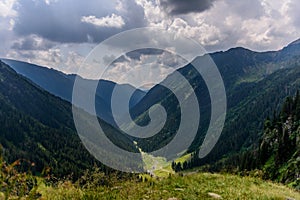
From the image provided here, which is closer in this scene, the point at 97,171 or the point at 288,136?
the point at 97,171

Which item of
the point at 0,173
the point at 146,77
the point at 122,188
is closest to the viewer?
the point at 0,173

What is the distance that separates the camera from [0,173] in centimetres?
436

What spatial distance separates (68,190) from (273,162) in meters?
79.6

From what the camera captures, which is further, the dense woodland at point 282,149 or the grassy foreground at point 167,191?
the dense woodland at point 282,149

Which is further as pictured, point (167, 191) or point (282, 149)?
point (282, 149)

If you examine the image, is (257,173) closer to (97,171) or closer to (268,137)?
(97,171)

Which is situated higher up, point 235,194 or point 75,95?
point 75,95

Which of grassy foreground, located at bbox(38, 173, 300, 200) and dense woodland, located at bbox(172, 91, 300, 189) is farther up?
grassy foreground, located at bbox(38, 173, 300, 200)

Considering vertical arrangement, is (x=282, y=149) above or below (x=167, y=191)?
below

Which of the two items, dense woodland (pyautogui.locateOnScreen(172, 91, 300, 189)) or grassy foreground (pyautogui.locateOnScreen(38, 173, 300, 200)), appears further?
dense woodland (pyautogui.locateOnScreen(172, 91, 300, 189))

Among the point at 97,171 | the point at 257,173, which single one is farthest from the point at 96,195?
the point at 257,173

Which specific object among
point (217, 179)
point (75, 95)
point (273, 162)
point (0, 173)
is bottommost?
point (273, 162)

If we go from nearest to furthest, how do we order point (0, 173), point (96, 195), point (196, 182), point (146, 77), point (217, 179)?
point (0, 173), point (96, 195), point (196, 182), point (217, 179), point (146, 77)

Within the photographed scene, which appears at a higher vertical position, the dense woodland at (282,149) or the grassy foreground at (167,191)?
the grassy foreground at (167,191)
